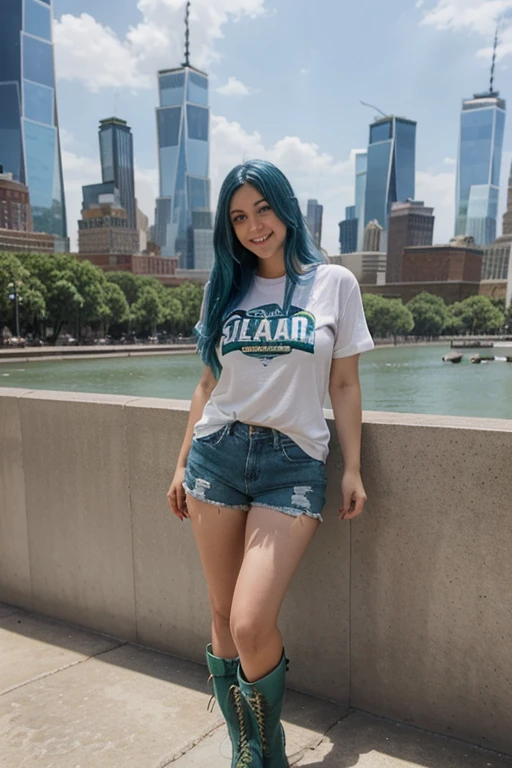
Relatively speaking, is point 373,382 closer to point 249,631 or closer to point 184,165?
point 249,631

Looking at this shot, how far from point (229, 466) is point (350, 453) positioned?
0.39m

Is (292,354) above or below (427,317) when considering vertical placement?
above

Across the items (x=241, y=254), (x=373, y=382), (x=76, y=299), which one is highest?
(x=241, y=254)

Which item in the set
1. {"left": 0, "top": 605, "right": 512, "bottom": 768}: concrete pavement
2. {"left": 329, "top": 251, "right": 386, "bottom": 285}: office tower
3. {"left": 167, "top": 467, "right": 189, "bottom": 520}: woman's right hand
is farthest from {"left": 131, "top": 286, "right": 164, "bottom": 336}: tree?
{"left": 329, "top": 251, "right": 386, "bottom": 285}: office tower

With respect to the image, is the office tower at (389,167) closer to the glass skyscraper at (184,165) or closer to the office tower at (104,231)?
the glass skyscraper at (184,165)

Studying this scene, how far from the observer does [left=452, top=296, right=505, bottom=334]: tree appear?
123750 millimetres

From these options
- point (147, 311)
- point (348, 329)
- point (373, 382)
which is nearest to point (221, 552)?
point (348, 329)

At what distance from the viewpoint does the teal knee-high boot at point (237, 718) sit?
1.98m

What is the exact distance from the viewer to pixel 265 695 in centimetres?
193

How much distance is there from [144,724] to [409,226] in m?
175

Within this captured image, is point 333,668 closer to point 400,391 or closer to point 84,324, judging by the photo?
point 400,391

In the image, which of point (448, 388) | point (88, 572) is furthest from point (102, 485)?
point (448, 388)

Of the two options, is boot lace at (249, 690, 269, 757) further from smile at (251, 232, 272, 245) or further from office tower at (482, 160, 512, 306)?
office tower at (482, 160, 512, 306)

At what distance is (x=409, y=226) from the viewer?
550 feet
